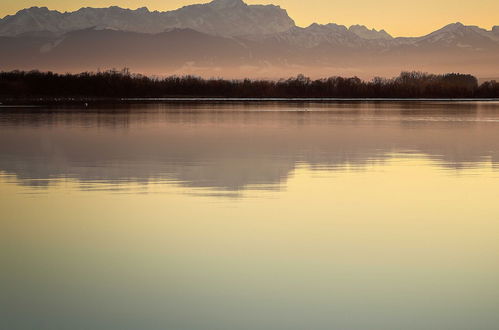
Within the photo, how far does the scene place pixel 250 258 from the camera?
10.1 meters

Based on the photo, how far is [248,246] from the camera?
1093 centimetres

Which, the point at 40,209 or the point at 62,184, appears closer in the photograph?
the point at 40,209

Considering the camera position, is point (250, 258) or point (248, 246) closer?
point (250, 258)

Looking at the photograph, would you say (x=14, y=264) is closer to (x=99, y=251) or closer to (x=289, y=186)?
(x=99, y=251)

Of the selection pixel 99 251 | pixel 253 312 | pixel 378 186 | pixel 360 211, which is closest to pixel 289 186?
pixel 378 186

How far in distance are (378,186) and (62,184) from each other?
7.73 m

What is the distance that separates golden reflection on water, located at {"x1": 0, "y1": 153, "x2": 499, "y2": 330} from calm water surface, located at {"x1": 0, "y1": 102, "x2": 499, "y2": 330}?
3 centimetres

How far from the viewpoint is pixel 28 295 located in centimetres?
848

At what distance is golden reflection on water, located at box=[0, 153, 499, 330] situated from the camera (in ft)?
25.6

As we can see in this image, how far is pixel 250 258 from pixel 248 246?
2.58 feet

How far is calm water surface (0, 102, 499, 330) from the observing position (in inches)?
309

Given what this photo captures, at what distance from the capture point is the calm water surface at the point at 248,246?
7852 millimetres

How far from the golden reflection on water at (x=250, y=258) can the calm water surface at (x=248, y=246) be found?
1.2 inches

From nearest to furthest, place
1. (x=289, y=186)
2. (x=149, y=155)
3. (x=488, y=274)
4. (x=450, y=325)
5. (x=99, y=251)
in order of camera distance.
→ (x=450, y=325) → (x=488, y=274) → (x=99, y=251) → (x=289, y=186) → (x=149, y=155)
